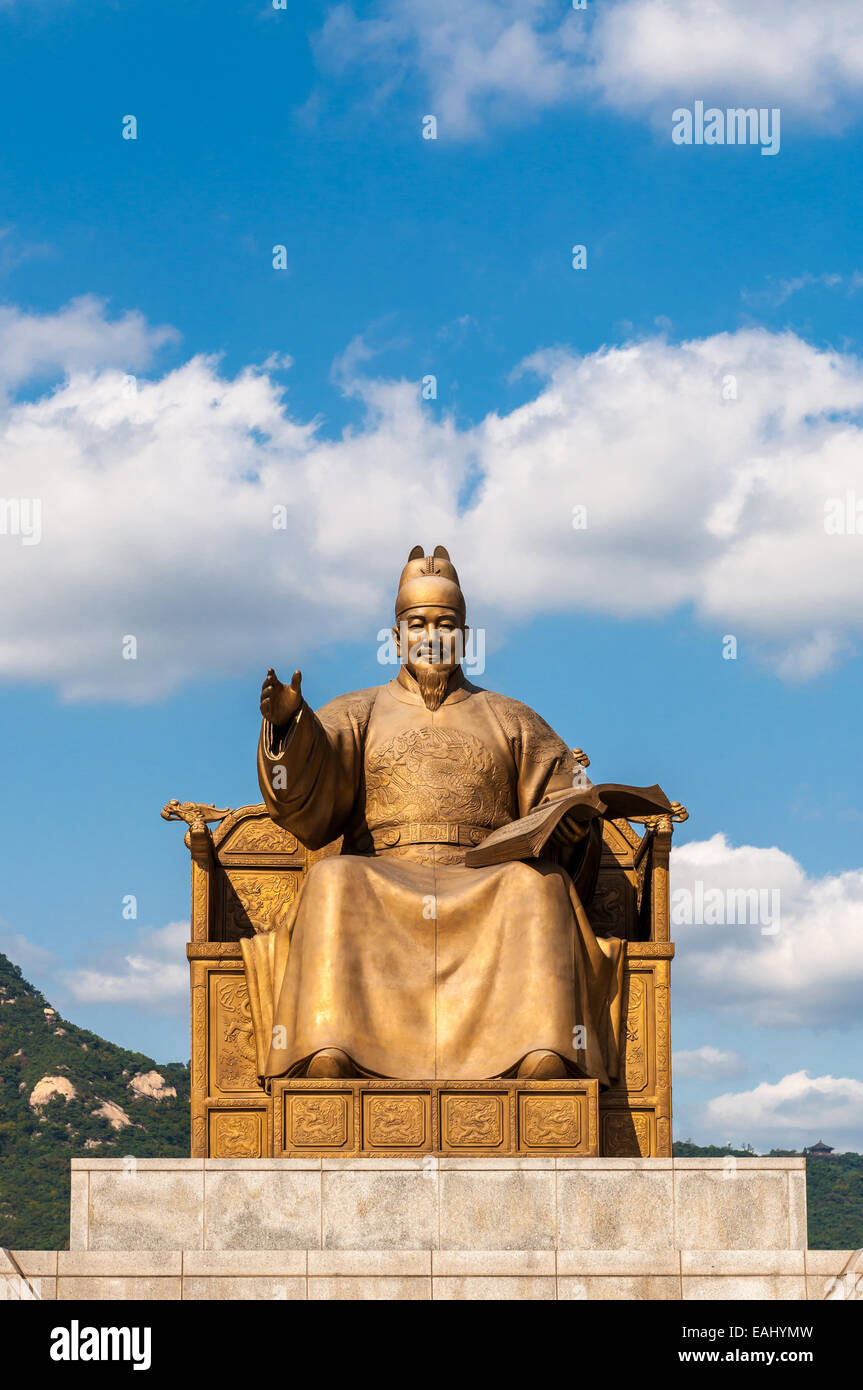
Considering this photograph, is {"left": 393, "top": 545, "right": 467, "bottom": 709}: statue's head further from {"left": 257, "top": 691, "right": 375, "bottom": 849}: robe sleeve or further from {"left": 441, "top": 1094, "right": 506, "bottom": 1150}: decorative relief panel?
{"left": 441, "top": 1094, "right": 506, "bottom": 1150}: decorative relief panel

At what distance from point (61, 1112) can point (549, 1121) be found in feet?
70.5

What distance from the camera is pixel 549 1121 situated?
33.6ft

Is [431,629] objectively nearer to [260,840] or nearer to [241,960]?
[260,840]

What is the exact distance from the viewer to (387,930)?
35.8ft

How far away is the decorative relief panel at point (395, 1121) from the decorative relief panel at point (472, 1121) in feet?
0.35

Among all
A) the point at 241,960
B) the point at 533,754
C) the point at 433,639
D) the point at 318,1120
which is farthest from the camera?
the point at 433,639

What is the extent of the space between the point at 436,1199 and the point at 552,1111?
924 millimetres

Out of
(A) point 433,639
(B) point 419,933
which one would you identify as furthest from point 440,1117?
(A) point 433,639

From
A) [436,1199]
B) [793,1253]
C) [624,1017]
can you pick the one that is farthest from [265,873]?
[793,1253]

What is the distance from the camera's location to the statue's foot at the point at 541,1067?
10.4 metres

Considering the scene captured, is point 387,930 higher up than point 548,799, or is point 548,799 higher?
point 548,799
